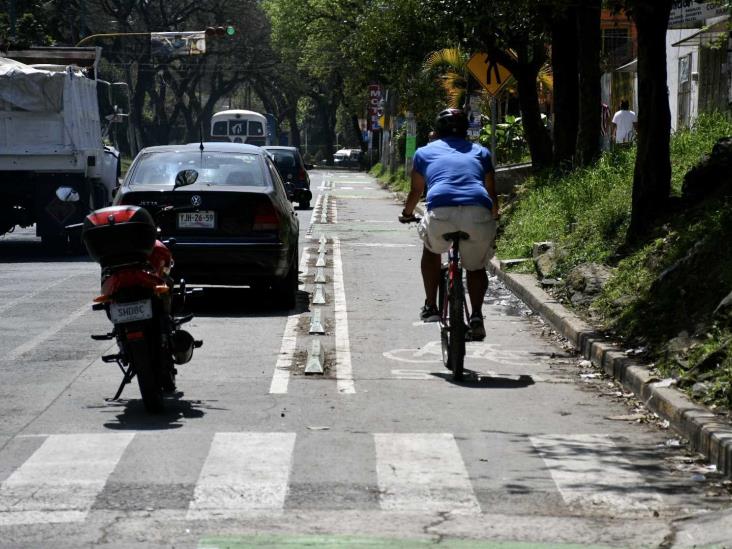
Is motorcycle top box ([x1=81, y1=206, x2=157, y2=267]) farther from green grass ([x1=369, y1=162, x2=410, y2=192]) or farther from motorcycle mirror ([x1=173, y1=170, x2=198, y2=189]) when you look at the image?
green grass ([x1=369, y1=162, x2=410, y2=192])

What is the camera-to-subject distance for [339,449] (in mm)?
7480

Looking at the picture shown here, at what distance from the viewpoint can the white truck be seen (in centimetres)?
2048

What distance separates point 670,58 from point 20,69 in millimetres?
19345

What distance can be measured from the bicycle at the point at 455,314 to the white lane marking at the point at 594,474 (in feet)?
6.22

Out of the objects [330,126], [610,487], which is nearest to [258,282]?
[610,487]

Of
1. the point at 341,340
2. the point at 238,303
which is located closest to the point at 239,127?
the point at 238,303

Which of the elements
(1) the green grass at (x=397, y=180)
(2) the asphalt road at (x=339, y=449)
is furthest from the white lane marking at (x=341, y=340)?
(1) the green grass at (x=397, y=180)

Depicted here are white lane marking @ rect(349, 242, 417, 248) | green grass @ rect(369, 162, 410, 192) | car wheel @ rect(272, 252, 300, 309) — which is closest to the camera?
car wheel @ rect(272, 252, 300, 309)

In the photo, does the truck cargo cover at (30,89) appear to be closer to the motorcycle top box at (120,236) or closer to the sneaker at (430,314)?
the sneaker at (430,314)

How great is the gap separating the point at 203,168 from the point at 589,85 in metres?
8.53

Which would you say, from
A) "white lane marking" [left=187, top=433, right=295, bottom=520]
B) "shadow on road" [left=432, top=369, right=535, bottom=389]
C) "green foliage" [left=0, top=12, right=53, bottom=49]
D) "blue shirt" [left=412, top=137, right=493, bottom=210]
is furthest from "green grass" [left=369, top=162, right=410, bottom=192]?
"white lane marking" [left=187, top=433, right=295, bottom=520]

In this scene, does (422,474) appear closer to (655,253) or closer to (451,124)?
(451,124)

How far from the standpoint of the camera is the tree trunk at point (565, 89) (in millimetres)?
23391

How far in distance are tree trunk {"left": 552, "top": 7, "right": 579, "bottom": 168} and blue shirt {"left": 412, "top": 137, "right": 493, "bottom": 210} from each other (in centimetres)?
1311
